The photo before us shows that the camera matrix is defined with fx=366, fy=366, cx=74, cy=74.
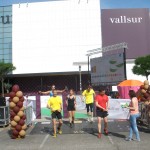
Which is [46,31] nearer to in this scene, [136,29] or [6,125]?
[136,29]

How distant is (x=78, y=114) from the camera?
67.0ft

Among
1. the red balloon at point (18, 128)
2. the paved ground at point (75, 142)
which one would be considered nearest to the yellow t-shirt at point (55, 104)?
the paved ground at point (75, 142)

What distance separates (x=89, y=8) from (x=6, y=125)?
5610cm

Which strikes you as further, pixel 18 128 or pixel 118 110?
pixel 118 110

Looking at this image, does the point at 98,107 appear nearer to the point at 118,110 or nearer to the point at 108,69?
the point at 118,110

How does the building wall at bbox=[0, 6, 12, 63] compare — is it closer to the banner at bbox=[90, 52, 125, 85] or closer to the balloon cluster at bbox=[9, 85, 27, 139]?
the banner at bbox=[90, 52, 125, 85]

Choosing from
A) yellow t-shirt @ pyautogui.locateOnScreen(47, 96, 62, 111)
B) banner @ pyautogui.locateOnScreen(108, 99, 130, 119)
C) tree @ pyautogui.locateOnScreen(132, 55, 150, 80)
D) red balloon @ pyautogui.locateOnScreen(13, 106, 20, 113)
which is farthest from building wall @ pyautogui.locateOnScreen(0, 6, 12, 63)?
red balloon @ pyautogui.locateOnScreen(13, 106, 20, 113)

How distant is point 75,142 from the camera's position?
37.2ft

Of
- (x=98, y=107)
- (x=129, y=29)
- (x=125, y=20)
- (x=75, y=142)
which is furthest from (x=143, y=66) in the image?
(x=75, y=142)

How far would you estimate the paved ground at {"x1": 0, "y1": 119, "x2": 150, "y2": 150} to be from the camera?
10.4 metres

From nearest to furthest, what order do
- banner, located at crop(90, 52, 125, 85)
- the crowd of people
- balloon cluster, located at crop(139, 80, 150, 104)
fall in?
the crowd of people → balloon cluster, located at crop(139, 80, 150, 104) → banner, located at crop(90, 52, 125, 85)

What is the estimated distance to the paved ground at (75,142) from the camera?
1044cm

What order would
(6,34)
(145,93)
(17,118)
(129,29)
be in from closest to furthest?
(17,118), (145,93), (129,29), (6,34)

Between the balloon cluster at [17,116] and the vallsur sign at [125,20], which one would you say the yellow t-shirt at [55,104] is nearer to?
the balloon cluster at [17,116]
